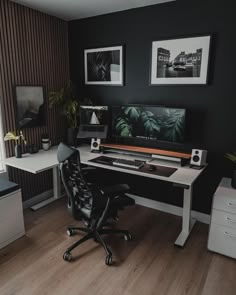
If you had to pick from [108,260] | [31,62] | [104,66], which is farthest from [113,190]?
[31,62]

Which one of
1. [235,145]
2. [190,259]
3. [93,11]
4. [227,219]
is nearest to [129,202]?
[190,259]

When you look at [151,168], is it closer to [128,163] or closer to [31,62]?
[128,163]

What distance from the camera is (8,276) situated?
1928 millimetres

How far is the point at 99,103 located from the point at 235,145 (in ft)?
5.96

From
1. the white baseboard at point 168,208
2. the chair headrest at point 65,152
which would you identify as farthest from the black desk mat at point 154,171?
the white baseboard at point 168,208

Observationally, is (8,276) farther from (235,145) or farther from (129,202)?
(235,145)

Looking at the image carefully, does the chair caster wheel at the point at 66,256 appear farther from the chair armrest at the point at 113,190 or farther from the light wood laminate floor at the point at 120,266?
the chair armrest at the point at 113,190

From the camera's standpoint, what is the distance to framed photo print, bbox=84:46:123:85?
294 cm

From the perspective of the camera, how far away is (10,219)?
230cm

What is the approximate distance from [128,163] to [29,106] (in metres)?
1.45

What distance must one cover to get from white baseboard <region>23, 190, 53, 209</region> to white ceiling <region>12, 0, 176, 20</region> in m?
2.36

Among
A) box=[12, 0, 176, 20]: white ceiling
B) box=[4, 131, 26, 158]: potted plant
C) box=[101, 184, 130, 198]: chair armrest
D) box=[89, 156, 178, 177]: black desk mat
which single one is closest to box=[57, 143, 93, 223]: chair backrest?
box=[101, 184, 130, 198]: chair armrest

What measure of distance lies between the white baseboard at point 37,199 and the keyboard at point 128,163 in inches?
52.1

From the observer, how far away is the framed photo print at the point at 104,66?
2940 mm
